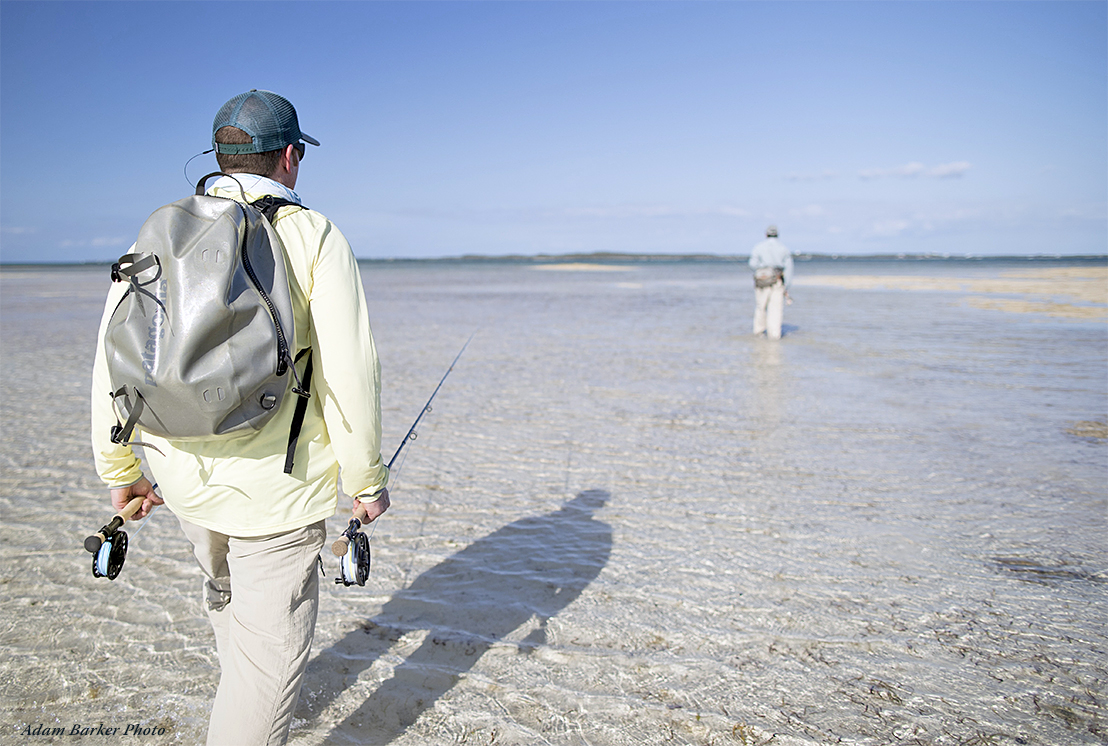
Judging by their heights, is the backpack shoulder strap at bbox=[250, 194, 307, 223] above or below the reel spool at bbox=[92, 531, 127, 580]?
above

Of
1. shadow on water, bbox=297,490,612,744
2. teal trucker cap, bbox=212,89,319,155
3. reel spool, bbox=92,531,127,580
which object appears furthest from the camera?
shadow on water, bbox=297,490,612,744

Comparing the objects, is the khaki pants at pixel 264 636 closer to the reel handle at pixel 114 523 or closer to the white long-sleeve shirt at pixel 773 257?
the reel handle at pixel 114 523

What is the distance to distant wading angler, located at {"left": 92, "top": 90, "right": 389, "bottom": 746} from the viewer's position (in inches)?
70.9

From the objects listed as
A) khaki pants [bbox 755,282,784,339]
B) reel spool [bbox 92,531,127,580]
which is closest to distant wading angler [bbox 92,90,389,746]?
reel spool [bbox 92,531,127,580]

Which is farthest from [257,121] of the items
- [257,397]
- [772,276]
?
[772,276]

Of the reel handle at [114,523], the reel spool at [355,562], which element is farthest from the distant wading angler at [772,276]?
the reel handle at [114,523]

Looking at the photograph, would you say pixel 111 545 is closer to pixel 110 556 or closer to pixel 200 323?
pixel 110 556

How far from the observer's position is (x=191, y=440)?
1.95 m

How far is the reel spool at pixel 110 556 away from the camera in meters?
2.32

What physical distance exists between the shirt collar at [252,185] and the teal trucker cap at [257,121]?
0.29 ft

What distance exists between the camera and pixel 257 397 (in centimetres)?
189

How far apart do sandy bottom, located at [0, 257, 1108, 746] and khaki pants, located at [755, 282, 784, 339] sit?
5.29 m

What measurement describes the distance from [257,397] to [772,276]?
42.7 feet

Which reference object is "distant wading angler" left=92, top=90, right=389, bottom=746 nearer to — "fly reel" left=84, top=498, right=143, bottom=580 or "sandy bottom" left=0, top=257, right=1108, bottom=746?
"fly reel" left=84, top=498, right=143, bottom=580
